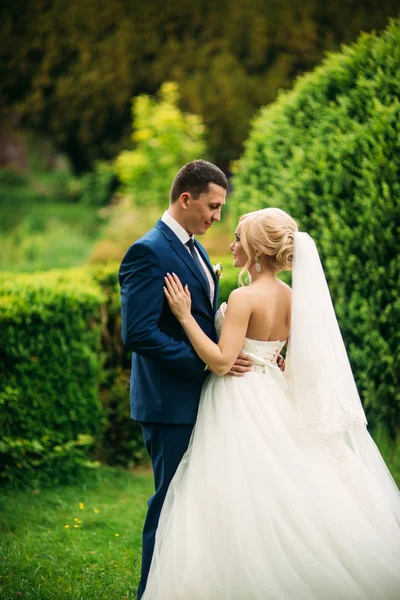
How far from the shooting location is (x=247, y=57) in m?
21.1

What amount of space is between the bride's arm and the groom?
61 millimetres

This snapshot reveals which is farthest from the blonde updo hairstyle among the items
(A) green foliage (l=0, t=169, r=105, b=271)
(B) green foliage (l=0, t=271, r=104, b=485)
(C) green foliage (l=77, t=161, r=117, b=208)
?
(C) green foliage (l=77, t=161, r=117, b=208)

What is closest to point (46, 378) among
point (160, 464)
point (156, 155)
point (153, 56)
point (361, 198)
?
point (160, 464)

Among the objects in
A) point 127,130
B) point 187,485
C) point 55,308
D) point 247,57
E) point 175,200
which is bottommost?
point 187,485

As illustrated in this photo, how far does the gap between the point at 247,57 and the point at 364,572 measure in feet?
67.0

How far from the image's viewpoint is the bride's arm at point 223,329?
3.15 meters

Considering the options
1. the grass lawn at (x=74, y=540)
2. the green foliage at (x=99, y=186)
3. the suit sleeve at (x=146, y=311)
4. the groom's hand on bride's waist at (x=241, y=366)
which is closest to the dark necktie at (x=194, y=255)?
Answer: the suit sleeve at (x=146, y=311)

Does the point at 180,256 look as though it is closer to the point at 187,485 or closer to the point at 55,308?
the point at 187,485

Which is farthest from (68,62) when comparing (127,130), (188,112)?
(188,112)

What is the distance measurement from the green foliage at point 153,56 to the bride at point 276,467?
17399mm

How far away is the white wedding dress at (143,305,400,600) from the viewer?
9.50 feet

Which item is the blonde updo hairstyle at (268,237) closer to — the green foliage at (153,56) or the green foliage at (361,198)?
the green foliage at (361,198)

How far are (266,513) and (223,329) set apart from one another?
3.00 feet

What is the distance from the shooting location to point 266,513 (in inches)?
118
